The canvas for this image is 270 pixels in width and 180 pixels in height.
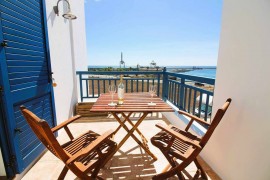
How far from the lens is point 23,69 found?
1.60 m

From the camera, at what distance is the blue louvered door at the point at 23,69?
1.35 meters

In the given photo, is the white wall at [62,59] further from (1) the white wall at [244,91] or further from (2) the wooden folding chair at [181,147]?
(1) the white wall at [244,91]

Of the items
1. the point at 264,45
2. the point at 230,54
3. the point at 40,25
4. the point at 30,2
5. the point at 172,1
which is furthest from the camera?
the point at 172,1

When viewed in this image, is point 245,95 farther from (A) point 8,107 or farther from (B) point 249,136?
(A) point 8,107

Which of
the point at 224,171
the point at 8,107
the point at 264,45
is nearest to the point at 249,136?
the point at 224,171

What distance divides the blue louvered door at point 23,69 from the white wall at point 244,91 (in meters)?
2.38

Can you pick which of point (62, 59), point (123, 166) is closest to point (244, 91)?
point (123, 166)

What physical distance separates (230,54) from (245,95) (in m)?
0.50

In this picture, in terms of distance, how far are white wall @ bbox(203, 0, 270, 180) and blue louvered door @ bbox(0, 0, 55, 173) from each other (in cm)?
238

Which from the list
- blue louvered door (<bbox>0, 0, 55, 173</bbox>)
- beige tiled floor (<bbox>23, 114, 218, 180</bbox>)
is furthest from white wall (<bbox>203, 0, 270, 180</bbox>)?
blue louvered door (<bbox>0, 0, 55, 173</bbox>)

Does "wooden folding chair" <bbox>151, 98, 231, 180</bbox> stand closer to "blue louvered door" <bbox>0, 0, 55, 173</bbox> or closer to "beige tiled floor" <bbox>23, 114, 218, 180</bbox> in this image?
"beige tiled floor" <bbox>23, 114, 218, 180</bbox>

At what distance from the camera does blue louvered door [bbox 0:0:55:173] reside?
1.35 metres

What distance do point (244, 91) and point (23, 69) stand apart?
2.49 meters

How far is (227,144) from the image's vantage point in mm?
1501
